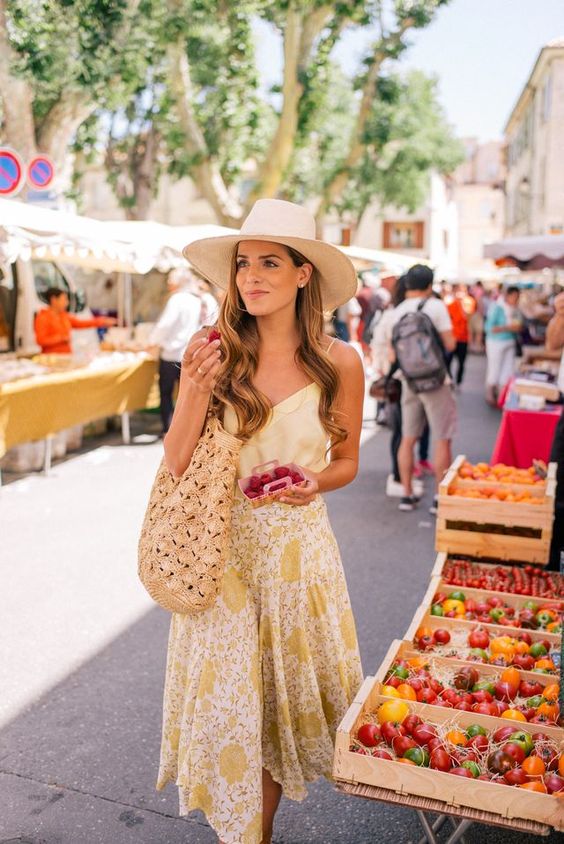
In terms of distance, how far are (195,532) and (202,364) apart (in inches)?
18.3

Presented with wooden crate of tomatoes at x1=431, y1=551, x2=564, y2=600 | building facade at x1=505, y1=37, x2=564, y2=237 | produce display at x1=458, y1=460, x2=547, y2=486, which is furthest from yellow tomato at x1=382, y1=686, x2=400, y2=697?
building facade at x1=505, y1=37, x2=564, y2=237

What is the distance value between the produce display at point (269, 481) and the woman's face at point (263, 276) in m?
0.45

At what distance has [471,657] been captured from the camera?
121 inches

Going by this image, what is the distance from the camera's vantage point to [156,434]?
10.3 meters

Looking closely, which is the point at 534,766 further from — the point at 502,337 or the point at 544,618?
the point at 502,337

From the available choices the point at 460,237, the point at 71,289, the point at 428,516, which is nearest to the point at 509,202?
the point at 460,237

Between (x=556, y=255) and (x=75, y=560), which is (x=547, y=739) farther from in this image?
(x=556, y=255)

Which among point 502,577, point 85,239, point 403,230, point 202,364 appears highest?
point 403,230

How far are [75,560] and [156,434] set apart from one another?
476cm

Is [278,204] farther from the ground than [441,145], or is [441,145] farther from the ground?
[441,145]

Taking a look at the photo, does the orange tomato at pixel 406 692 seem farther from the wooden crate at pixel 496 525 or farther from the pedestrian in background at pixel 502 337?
the pedestrian in background at pixel 502 337

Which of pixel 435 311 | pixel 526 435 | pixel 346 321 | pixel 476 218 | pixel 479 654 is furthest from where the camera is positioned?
pixel 476 218

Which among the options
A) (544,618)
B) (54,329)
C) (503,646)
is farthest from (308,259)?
(54,329)

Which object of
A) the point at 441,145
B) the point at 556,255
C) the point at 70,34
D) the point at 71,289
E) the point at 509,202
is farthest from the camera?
the point at 509,202
